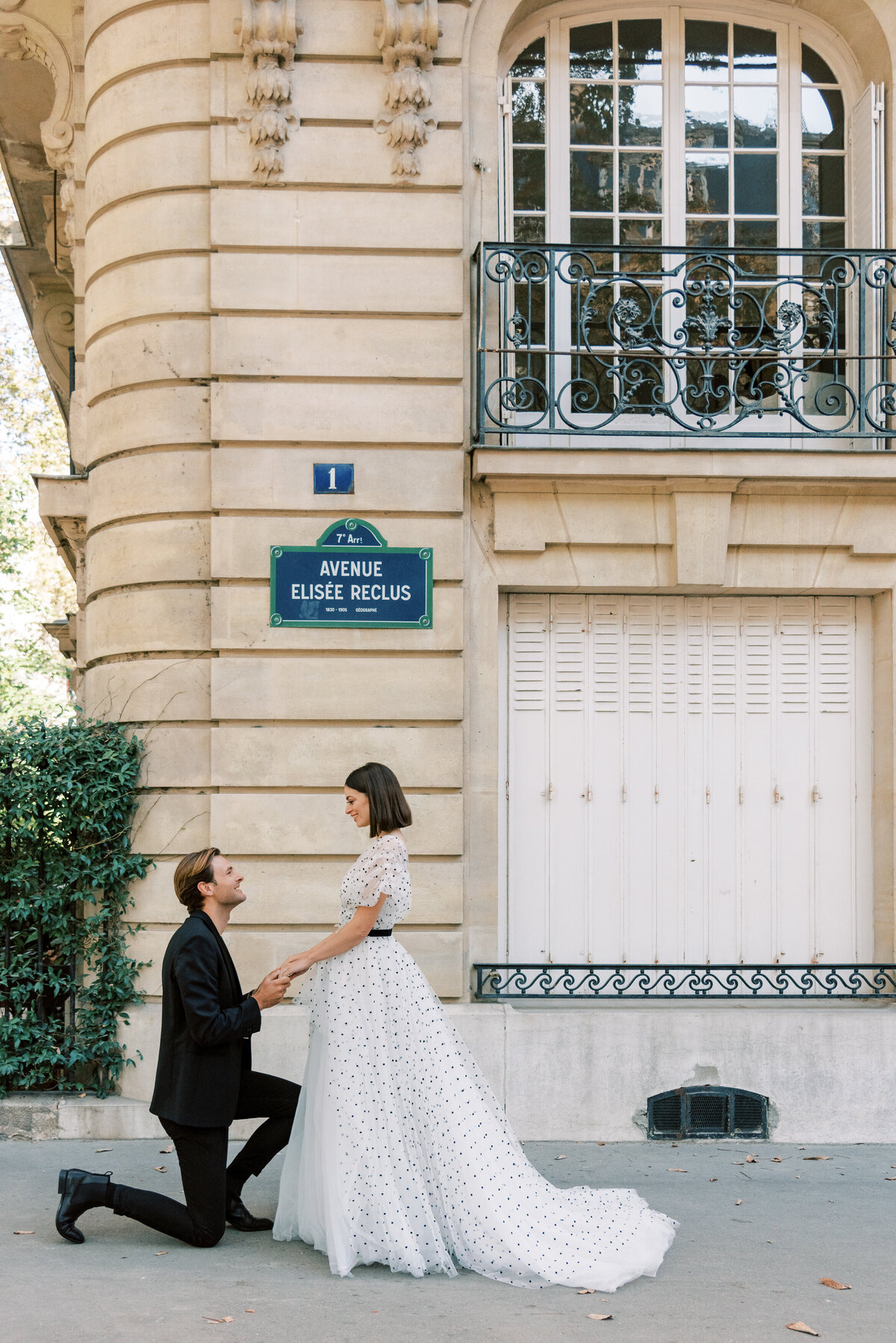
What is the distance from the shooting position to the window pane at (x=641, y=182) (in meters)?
8.34

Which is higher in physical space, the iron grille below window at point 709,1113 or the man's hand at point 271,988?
the man's hand at point 271,988

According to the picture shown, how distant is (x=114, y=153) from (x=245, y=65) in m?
0.94

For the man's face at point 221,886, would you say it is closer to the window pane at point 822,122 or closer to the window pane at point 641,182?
the window pane at point 641,182

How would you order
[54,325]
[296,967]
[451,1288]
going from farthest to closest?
[54,325] < [296,967] < [451,1288]

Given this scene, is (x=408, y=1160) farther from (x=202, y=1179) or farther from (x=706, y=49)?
(x=706, y=49)

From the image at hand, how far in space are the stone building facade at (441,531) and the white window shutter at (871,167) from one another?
27mm

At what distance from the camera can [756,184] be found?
8.39 m

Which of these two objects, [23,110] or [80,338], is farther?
[23,110]

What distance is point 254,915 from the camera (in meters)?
7.48

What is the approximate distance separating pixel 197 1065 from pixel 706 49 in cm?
678

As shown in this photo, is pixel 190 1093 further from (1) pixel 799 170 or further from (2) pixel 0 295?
(2) pixel 0 295

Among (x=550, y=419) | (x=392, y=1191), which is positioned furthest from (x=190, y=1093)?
(x=550, y=419)

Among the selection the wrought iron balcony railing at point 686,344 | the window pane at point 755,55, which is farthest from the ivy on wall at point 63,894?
the window pane at point 755,55

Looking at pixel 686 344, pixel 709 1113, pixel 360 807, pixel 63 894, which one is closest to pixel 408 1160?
pixel 360 807
